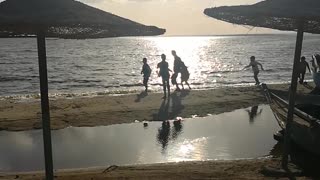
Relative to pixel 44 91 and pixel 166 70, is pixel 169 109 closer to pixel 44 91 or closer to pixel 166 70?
pixel 166 70

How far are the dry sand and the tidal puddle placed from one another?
0.91 meters

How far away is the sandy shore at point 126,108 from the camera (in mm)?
14980

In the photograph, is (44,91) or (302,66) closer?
(44,91)

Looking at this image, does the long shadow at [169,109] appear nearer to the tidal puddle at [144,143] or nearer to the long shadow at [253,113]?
the tidal puddle at [144,143]

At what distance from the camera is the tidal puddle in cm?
1039

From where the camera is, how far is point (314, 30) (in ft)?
30.0

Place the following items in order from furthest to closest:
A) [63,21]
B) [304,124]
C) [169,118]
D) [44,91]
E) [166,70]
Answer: [166,70]
[169,118]
[304,124]
[44,91]
[63,21]

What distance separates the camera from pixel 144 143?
39.0ft

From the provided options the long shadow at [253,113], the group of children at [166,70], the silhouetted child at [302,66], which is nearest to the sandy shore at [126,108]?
the long shadow at [253,113]

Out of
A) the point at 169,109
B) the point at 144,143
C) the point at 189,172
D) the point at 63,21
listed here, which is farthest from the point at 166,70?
the point at 63,21

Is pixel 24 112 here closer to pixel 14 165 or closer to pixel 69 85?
pixel 14 165

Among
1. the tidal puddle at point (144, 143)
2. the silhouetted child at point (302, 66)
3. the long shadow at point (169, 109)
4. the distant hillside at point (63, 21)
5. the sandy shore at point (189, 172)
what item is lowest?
the tidal puddle at point (144, 143)

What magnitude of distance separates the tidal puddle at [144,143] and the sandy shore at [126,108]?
2.90 ft

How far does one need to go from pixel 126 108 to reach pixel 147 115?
5.23 feet
